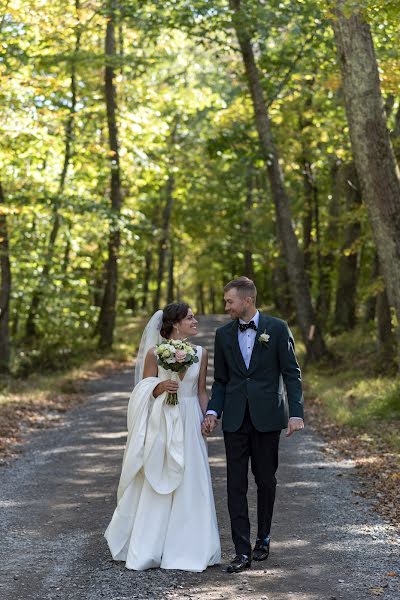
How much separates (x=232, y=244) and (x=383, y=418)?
2560 centimetres

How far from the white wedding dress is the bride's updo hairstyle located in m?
0.30

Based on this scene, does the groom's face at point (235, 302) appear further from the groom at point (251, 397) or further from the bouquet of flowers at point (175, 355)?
the bouquet of flowers at point (175, 355)

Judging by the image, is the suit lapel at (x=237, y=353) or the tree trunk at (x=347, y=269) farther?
the tree trunk at (x=347, y=269)

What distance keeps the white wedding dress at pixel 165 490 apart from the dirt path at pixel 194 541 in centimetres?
15

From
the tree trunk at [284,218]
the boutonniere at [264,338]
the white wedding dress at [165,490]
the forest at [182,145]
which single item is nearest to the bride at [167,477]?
the white wedding dress at [165,490]

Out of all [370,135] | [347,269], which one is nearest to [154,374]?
[370,135]

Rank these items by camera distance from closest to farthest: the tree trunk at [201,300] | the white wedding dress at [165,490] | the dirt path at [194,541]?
the dirt path at [194,541]
the white wedding dress at [165,490]
the tree trunk at [201,300]

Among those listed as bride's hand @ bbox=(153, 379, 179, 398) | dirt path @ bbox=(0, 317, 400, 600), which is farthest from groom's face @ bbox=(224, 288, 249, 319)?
dirt path @ bbox=(0, 317, 400, 600)

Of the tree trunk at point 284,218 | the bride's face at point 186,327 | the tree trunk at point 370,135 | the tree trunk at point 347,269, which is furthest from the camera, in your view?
the tree trunk at point 347,269

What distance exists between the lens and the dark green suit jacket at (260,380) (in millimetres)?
7297

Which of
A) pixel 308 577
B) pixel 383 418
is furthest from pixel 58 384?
pixel 308 577

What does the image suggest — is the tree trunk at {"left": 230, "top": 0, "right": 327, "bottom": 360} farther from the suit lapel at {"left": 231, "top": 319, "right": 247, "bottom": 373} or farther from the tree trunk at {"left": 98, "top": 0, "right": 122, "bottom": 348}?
the suit lapel at {"left": 231, "top": 319, "right": 247, "bottom": 373}

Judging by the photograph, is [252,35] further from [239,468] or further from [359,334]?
[239,468]

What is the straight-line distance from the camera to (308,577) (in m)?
6.91
